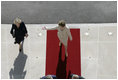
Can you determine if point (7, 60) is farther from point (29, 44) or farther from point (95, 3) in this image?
point (95, 3)

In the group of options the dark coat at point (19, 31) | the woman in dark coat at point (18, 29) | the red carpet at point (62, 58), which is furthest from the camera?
the red carpet at point (62, 58)

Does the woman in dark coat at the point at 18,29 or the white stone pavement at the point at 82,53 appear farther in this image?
the white stone pavement at the point at 82,53

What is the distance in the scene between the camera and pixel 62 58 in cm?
828

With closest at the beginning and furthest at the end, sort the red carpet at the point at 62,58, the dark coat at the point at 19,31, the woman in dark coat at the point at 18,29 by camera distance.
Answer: the woman in dark coat at the point at 18,29 < the dark coat at the point at 19,31 < the red carpet at the point at 62,58

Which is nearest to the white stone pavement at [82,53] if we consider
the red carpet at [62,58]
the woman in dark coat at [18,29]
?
the red carpet at [62,58]

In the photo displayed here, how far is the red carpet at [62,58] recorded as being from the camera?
320 inches

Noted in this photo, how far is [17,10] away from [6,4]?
56 cm

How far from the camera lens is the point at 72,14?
8.89 m

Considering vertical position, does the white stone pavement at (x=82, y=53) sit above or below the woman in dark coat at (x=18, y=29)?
below

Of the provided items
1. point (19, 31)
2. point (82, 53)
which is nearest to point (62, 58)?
point (82, 53)

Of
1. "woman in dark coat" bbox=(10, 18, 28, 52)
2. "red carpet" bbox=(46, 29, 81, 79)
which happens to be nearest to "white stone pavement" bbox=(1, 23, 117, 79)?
"red carpet" bbox=(46, 29, 81, 79)

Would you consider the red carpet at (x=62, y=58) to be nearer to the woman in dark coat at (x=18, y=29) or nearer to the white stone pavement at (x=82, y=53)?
the white stone pavement at (x=82, y=53)

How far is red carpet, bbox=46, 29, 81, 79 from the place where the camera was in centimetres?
812

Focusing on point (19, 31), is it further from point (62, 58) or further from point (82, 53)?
point (82, 53)
